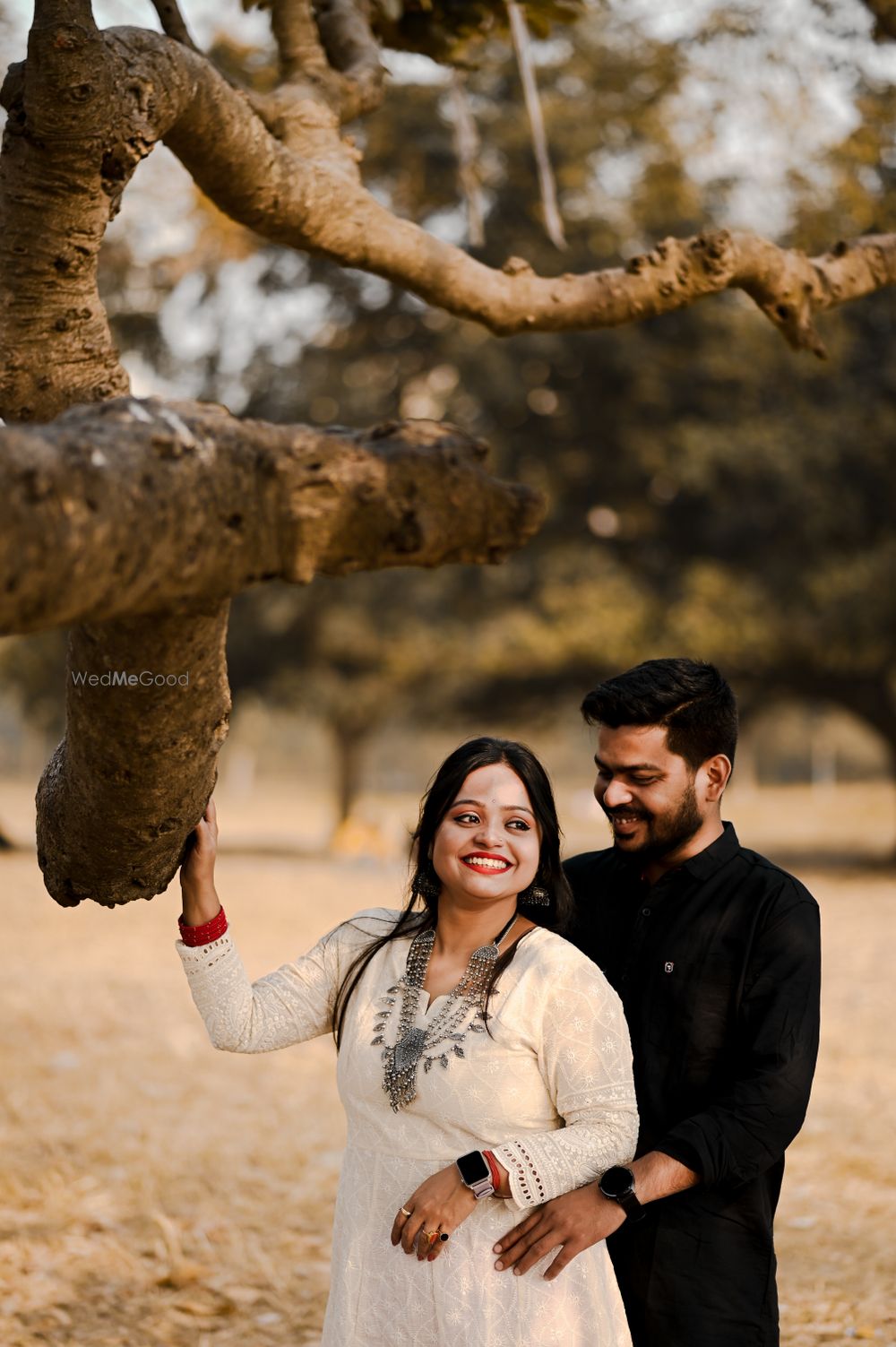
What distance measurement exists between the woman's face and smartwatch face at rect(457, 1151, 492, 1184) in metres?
0.45

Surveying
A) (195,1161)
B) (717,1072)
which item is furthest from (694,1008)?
(195,1161)

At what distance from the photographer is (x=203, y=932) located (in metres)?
2.64

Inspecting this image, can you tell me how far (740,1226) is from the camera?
2.71 m

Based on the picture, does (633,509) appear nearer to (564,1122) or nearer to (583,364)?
(583,364)

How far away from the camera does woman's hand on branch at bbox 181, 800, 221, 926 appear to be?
8.65ft

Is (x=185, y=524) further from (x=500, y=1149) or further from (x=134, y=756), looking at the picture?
(x=500, y=1149)

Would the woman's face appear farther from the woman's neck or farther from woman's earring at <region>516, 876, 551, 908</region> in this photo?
woman's earring at <region>516, 876, 551, 908</region>

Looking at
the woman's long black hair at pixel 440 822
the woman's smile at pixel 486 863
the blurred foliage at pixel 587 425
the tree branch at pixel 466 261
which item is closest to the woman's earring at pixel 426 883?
the woman's long black hair at pixel 440 822

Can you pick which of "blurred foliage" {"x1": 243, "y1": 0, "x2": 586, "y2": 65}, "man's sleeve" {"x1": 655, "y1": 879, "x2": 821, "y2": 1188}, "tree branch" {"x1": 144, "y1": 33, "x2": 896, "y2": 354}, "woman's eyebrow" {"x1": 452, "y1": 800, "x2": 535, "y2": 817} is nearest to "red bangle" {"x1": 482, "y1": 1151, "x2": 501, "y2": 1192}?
"man's sleeve" {"x1": 655, "y1": 879, "x2": 821, "y2": 1188}

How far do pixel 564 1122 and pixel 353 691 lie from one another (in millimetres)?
21008

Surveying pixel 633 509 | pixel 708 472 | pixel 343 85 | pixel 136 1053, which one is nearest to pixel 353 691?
pixel 633 509

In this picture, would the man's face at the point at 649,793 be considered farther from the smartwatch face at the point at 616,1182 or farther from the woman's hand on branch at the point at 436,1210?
the woman's hand on branch at the point at 436,1210

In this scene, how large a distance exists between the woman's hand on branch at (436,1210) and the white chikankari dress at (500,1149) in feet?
0.26

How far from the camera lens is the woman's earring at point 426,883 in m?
2.73
